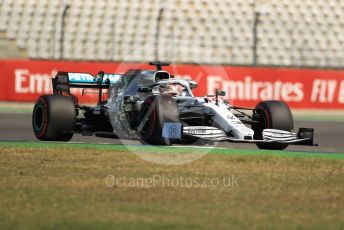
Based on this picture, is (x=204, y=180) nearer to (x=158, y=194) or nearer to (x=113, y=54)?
(x=158, y=194)

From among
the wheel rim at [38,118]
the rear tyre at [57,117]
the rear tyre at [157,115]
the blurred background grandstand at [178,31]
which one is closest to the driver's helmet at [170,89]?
the rear tyre at [157,115]

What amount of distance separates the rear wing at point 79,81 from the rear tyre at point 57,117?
3.96 feet

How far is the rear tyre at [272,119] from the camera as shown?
45.7ft

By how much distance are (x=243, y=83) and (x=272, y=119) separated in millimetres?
11183

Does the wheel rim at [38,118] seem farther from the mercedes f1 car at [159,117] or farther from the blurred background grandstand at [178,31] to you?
the blurred background grandstand at [178,31]

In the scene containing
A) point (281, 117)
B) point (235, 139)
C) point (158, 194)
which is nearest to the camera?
point (158, 194)

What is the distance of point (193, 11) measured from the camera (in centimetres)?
2830

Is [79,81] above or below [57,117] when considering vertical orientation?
above

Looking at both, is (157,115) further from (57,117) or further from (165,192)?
(165,192)

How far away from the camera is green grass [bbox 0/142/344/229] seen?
7.52 metres

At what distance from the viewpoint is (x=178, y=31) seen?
27.5 metres

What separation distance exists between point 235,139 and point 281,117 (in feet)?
4.67

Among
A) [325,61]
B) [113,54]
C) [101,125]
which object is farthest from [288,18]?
[101,125]

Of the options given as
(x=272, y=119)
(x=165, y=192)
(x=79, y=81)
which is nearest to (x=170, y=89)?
(x=272, y=119)
